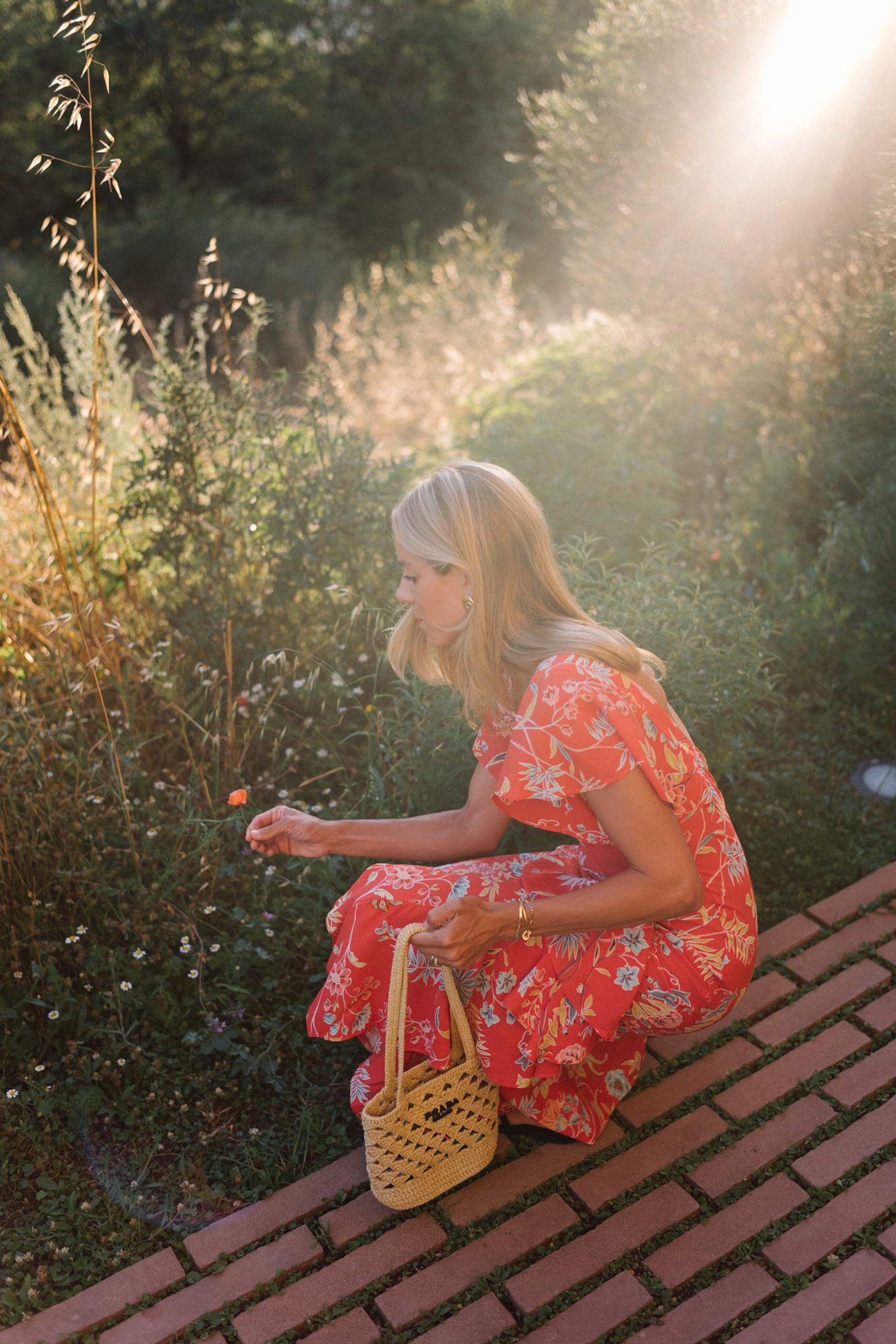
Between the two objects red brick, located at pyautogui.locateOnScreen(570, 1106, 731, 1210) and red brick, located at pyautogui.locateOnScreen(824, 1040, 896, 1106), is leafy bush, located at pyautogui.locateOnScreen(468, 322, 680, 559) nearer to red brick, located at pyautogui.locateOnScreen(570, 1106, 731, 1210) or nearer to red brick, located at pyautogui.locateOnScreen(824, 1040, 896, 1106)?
red brick, located at pyautogui.locateOnScreen(824, 1040, 896, 1106)

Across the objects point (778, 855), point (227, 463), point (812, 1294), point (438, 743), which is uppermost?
point (227, 463)

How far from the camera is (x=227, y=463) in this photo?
312cm

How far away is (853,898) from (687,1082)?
76 cm

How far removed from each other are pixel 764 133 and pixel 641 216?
101 cm

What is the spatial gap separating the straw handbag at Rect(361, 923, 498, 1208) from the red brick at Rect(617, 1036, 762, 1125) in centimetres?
36

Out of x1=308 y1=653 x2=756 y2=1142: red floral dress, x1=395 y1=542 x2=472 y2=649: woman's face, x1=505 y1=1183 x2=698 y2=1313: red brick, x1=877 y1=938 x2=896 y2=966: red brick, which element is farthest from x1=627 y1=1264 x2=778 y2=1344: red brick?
x1=395 y1=542 x2=472 y2=649: woman's face

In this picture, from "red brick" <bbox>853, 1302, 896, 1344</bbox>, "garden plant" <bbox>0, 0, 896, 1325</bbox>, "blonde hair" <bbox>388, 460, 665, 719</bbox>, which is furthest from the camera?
"garden plant" <bbox>0, 0, 896, 1325</bbox>

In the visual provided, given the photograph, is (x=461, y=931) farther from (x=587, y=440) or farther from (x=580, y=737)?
(x=587, y=440)

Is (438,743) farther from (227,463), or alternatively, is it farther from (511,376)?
(511,376)

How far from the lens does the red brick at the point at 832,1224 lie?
1.77 metres

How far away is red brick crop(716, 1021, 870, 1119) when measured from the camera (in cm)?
211

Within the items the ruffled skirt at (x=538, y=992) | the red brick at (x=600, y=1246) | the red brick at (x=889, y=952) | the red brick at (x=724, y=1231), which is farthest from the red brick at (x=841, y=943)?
the red brick at (x=600, y=1246)

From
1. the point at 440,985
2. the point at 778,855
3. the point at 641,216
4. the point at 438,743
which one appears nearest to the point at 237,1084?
the point at 440,985

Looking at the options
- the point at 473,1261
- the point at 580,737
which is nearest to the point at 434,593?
the point at 580,737
